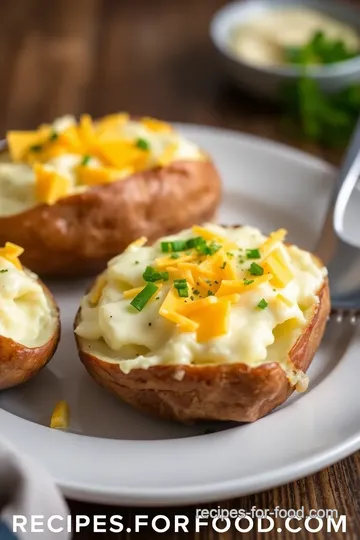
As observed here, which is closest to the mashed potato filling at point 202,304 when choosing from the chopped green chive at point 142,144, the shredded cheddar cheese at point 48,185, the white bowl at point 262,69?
the shredded cheddar cheese at point 48,185

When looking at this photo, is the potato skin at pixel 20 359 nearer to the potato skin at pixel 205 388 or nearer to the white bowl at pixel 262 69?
the potato skin at pixel 205 388

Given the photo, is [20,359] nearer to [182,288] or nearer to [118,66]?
[182,288]

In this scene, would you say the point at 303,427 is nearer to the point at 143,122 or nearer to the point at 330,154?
the point at 143,122

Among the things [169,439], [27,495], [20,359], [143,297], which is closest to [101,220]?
[143,297]

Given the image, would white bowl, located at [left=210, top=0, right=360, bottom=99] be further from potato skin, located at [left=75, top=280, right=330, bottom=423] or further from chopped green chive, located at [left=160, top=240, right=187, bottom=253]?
potato skin, located at [left=75, top=280, right=330, bottom=423]

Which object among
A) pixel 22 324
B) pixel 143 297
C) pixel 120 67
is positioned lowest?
pixel 120 67

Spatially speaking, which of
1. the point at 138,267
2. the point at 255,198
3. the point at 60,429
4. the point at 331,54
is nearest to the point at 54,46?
the point at 331,54
